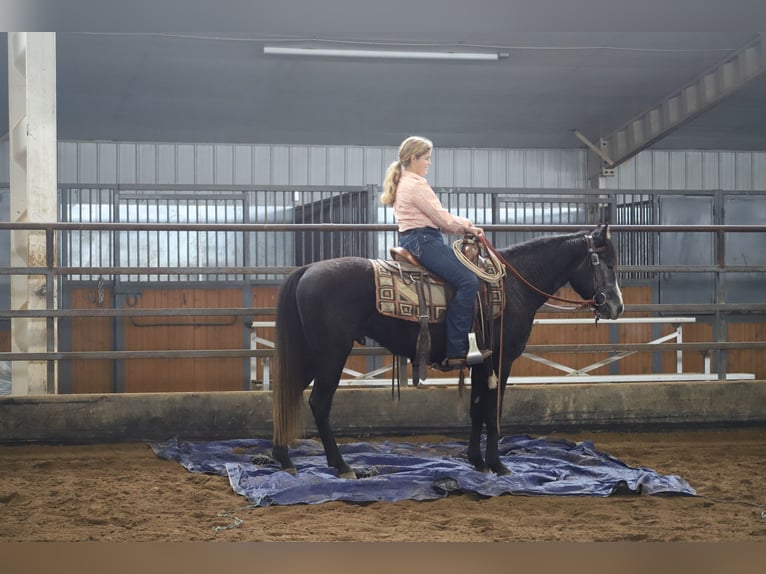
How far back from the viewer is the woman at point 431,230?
4.11m

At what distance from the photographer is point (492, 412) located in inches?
166

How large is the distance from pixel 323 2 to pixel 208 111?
32.8ft

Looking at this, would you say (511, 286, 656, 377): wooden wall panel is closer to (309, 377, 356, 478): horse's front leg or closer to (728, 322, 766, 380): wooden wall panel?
(728, 322, 766, 380): wooden wall panel

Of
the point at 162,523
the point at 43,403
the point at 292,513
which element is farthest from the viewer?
the point at 43,403

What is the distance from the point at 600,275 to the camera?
4.52m

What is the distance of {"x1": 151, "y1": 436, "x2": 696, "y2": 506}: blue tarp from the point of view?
3746mm

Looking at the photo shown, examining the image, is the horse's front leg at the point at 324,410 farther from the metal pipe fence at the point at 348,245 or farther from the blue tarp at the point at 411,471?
the metal pipe fence at the point at 348,245

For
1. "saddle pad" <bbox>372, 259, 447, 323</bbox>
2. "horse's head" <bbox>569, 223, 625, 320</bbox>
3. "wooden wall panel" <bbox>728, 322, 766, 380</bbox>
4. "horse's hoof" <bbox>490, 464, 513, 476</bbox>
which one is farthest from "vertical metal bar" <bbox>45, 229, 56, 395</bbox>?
"wooden wall panel" <bbox>728, 322, 766, 380</bbox>

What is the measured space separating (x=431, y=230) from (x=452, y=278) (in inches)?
11.6

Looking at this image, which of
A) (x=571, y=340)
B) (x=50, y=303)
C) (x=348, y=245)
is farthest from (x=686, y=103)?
(x=50, y=303)

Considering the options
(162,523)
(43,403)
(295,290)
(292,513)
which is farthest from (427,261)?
(43,403)

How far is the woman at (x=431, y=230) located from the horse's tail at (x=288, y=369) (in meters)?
0.69

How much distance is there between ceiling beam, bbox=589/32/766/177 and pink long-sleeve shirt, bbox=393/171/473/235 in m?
6.47

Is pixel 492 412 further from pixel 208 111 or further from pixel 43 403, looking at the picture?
pixel 208 111
